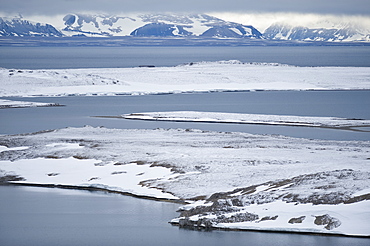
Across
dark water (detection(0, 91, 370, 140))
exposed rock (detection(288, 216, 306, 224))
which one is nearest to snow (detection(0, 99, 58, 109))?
dark water (detection(0, 91, 370, 140))

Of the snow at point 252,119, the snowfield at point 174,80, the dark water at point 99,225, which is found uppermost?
the snowfield at point 174,80

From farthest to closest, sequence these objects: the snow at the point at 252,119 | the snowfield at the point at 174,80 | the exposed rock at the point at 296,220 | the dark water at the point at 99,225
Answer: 1. the snowfield at the point at 174,80
2. the snow at the point at 252,119
3. the exposed rock at the point at 296,220
4. the dark water at the point at 99,225

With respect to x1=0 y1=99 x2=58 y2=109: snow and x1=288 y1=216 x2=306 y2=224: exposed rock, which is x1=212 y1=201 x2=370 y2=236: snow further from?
x1=0 y1=99 x2=58 y2=109: snow

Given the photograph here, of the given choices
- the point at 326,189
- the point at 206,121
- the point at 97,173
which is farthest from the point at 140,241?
the point at 206,121

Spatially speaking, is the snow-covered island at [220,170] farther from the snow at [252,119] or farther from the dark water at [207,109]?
the dark water at [207,109]

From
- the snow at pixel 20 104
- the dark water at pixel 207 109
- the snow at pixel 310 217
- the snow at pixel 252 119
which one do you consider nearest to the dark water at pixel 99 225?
the snow at pixel 310 217

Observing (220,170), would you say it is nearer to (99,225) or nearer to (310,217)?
(99,225)

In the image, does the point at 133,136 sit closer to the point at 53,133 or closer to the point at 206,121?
the point at 53,133

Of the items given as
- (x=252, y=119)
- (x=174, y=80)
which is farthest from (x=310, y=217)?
(x=174, y=80)
